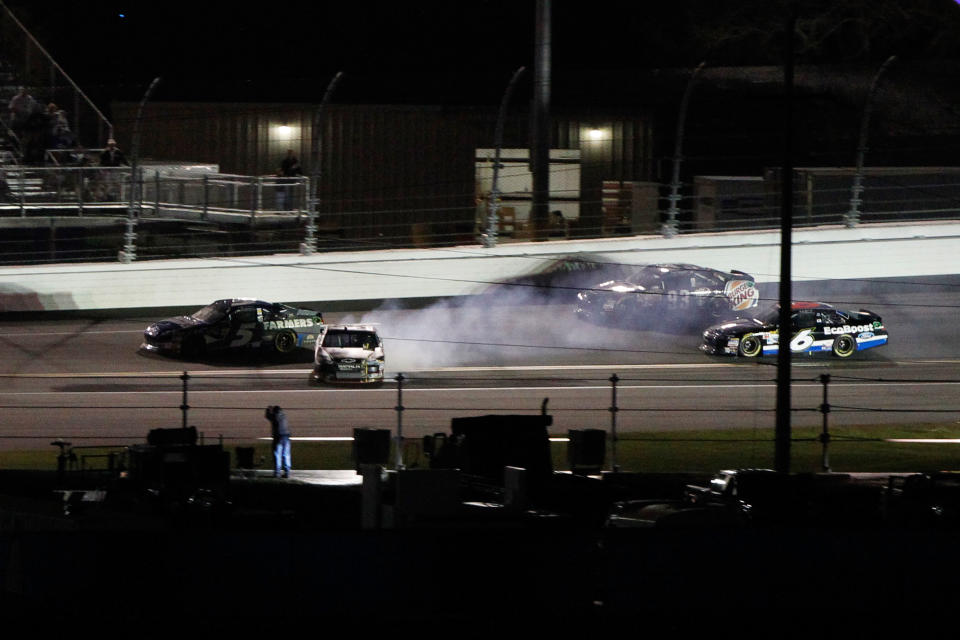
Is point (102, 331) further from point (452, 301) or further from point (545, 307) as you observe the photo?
point (545, 307)

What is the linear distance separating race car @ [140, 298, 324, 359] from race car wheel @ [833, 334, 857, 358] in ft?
30.2

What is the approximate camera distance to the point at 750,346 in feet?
79.2

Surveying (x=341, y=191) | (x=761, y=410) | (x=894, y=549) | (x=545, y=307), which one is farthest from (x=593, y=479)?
(x=341, y=191)

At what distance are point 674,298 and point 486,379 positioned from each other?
15.9ft

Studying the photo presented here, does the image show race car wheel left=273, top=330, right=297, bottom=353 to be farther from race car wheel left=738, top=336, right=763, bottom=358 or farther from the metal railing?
race car wheel left=738, top=336, right=763, bottom=358

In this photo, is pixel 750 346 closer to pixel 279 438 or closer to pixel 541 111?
pixel 541 111

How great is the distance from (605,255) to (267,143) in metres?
8.94

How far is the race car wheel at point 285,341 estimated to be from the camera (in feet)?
78.4

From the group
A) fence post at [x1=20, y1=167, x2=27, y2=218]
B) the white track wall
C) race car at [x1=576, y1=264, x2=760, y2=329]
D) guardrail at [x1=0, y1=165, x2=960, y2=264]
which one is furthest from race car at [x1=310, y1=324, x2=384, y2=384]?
fence post at [x1=20, y1=167, x2=27, y2=218]

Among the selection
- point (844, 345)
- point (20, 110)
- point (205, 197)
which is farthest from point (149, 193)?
point (844, 345)

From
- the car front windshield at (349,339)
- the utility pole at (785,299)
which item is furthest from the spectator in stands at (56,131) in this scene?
the utility pole at (785,299)

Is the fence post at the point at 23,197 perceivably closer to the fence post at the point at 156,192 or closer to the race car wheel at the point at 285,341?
the fence post at the point at 156,192

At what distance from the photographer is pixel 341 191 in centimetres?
3162

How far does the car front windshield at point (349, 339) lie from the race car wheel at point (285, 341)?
5.61ft
